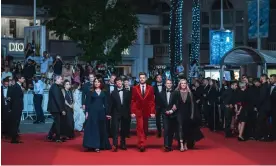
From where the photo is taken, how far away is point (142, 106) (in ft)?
56.6

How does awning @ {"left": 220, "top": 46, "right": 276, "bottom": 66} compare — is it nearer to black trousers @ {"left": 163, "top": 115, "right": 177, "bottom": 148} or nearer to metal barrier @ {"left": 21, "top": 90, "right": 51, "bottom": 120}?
metal barrier @ {"left": 21, "top": 90, "right": 51, "bottom": 120}

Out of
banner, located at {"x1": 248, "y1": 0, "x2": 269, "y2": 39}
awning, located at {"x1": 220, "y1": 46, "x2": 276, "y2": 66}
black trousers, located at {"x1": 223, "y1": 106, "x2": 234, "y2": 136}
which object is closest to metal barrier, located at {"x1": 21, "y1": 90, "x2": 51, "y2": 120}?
awning, located at {"x1": 220, "y1": 46, "x2": 276, "y2": 66}

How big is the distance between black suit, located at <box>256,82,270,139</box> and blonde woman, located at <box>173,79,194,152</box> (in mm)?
3329

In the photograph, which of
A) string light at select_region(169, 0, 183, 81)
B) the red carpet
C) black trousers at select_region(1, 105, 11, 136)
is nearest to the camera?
the red carpet

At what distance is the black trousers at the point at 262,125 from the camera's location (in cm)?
2019

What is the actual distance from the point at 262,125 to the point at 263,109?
1.51 ft

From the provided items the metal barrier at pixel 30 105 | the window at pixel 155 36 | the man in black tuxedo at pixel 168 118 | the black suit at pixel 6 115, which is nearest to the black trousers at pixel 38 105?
the metal barrier at pixel 30 105

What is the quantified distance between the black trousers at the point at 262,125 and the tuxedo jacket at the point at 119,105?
177 inches

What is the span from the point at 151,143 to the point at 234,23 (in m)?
47.9

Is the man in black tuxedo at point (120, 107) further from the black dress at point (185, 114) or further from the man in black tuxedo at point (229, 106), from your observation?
the man in black tuxedo at point (229, 106)

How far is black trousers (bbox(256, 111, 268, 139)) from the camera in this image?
66.2 feet

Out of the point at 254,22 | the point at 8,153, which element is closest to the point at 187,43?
the point at 254,22

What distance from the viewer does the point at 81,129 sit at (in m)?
24.3

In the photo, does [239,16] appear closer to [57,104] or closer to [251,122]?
A: [251,122]
